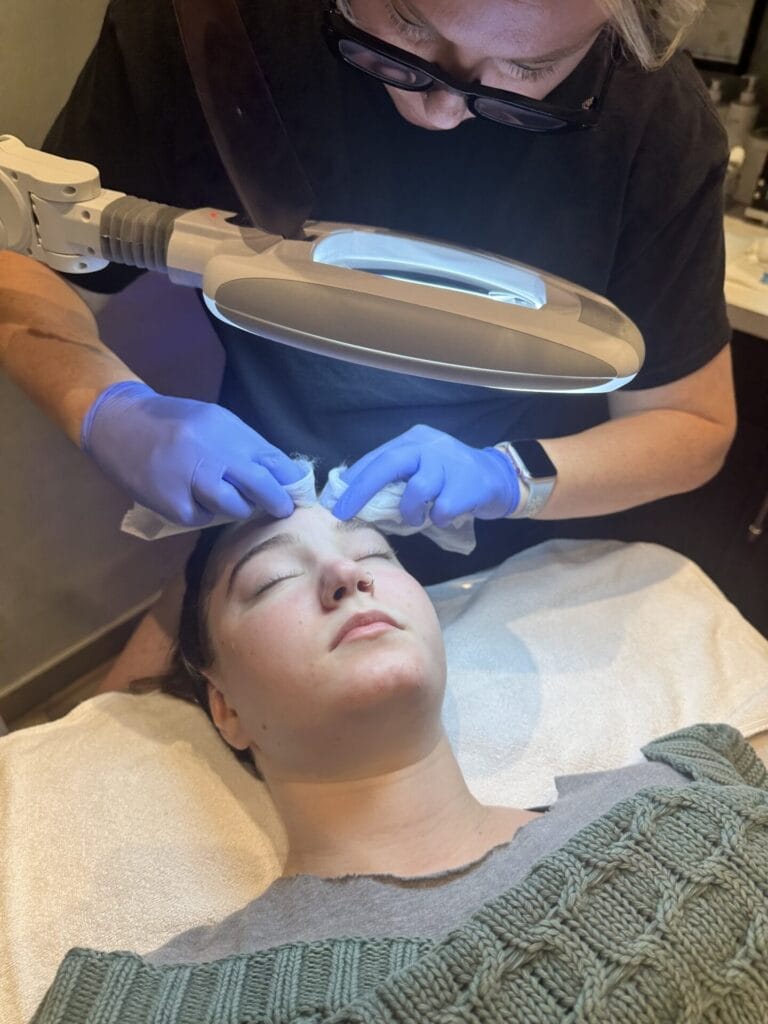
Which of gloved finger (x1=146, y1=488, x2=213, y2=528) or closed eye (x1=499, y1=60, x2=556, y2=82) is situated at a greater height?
closed eye (x1=499, y1=60, x2=556, y2=82)

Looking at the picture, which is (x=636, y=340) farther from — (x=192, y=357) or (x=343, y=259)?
(x=192, y=357)

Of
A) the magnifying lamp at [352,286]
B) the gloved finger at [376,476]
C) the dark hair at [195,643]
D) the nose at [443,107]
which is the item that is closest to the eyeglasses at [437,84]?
the nose at [443,107]

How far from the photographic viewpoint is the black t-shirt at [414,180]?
93cm

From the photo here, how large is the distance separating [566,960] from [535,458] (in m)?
0.60

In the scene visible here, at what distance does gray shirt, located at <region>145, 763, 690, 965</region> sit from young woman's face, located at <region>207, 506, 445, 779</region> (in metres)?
0.13

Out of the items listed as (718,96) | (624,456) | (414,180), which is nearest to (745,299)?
(624,456)

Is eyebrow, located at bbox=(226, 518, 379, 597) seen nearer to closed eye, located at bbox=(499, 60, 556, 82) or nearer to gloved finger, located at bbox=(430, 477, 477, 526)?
gloved finger, located at bbox=(430, 477, 477, 526)

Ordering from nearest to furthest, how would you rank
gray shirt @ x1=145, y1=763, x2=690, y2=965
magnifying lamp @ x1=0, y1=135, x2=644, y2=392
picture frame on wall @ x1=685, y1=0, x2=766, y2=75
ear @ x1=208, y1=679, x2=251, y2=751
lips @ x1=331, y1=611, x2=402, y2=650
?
magnifying lamp @ x1=0, y1=135, x2=644, y2=392 < gray shirt @ x1=145, y1=763, x2=690, y2=965 < lips @ x1=331, y1=611, x2=402, y2=650 < ear @ x1=208, y1=679, x2=251, y2=751 < picture frame on wall @ x1=685, y1=0, x2=766, y2=75

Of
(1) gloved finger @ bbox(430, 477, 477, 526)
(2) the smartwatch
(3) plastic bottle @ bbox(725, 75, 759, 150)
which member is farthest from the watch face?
(3) plastic bottle @ bbox(725, 75, 759, 150)

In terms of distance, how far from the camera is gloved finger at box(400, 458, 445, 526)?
37.0 inches

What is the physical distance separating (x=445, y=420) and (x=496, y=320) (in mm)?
525

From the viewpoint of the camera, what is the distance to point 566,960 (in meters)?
0.73

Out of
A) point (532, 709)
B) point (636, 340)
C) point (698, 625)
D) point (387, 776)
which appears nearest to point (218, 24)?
point (636, 340)

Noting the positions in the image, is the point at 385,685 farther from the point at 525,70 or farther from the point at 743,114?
the point at 743,114
